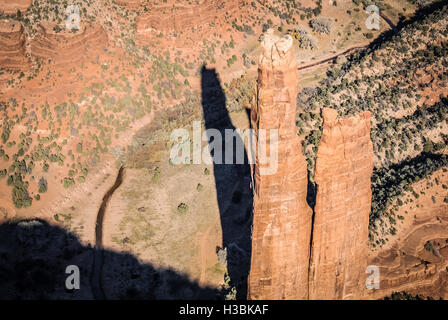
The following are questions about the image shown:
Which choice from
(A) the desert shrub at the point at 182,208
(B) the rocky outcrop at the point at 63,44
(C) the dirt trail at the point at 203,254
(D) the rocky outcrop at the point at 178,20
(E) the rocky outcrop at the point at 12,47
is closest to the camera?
(C) the dirt trail at the point at 203,254

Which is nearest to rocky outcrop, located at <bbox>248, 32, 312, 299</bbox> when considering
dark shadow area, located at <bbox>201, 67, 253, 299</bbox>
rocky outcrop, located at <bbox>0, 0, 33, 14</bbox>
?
dark shadow area, located at <bbox>201, 67, 253, 299</bbox>

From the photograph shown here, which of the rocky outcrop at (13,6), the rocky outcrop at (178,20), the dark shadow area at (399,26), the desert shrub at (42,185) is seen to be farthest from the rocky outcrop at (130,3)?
the dark shadow area at (399,26)

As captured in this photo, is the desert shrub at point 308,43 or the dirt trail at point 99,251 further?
the desert shrub at point 308,43

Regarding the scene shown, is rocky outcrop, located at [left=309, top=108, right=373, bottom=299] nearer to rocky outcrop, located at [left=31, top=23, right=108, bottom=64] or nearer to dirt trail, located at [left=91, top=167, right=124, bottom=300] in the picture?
A: dirt trail, located at [left=91, top=167, right=124, bottom=300]

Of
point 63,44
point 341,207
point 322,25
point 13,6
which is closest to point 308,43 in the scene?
point 322,25

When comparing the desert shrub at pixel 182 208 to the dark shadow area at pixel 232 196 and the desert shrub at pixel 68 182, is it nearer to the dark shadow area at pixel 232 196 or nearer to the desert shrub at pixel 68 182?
the dark shadow area at pixel 232 196

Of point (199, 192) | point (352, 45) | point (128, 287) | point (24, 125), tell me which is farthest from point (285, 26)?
point (128, 287)
